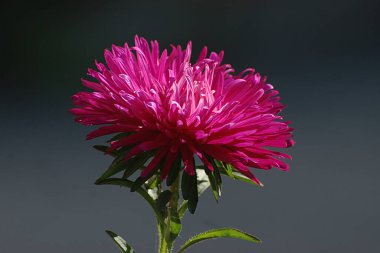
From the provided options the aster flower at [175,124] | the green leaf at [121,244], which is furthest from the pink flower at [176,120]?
the green leaf at [121,244]

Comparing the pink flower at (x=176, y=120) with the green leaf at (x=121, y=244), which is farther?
the green leaf at (x=121, y=244)

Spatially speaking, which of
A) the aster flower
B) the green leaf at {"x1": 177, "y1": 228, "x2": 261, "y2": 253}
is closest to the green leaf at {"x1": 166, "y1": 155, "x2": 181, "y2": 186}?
the aster flower

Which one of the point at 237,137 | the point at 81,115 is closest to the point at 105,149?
the point at 81,115

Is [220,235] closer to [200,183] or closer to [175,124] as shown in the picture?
[200,183]


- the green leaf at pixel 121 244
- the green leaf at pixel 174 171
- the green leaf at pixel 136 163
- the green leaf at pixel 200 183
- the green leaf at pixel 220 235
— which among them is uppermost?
the green leaf at pixel 136 163

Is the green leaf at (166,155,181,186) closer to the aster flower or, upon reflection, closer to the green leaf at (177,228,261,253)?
the aster flower

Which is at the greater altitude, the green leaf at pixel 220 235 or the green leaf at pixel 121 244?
the green leaf at pixel 121 244

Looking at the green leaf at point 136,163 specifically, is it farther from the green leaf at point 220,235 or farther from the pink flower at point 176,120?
the green leaf at point 220,235

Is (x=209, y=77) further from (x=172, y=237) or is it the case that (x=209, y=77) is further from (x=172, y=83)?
(x=172, y=237)

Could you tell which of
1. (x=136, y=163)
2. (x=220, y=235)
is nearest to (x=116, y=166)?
(x=136, y=163)
